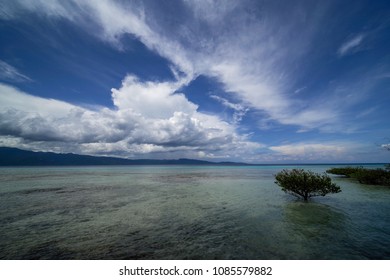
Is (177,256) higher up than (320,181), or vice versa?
(320,181)

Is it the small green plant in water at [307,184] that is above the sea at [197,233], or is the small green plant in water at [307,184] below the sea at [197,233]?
above

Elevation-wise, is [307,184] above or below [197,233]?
above

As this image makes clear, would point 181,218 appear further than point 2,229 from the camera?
Yes

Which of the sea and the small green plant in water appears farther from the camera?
the small green plant in water

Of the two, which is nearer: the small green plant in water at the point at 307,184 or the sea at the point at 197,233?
the sea at the point at 197,233

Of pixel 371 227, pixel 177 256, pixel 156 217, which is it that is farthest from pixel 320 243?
pixel 156 217

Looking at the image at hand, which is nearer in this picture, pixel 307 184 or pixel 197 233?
pixel 197 233

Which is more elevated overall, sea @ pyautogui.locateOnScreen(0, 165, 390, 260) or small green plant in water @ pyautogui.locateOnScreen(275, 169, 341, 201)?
small green plant in water @ pyautogui.locateOnScreen(275, 169, 341, 201)

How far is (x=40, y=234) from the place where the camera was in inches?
450

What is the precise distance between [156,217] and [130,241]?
498cm

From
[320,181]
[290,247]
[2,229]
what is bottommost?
[2,229]
